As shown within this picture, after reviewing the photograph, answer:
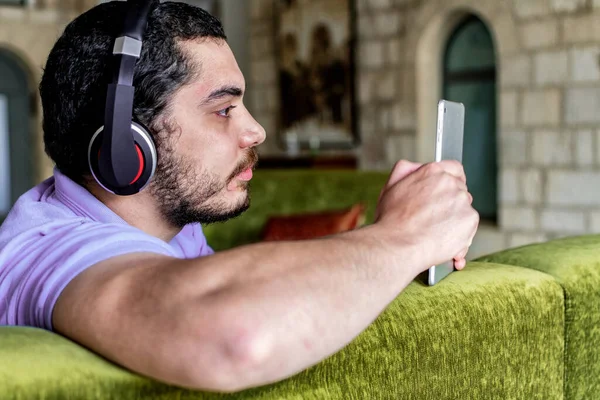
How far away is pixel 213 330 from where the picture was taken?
630 millimetres

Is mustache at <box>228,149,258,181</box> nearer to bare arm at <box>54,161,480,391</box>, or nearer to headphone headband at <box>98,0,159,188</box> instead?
headphone headband at <box>98,0,159,188</box>

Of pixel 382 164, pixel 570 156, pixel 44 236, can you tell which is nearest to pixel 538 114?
pixel 570 156

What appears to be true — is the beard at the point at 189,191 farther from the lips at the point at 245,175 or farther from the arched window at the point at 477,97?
the arched window at the point at 477,97

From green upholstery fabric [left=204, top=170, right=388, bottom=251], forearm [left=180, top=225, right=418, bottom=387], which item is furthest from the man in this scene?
green upholstery fabric [left=204, top=170, right=388, bottom=251]

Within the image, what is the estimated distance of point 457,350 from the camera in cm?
83

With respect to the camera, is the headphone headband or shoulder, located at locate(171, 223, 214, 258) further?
shoulder, located at locate(171, 223, 214, 258)

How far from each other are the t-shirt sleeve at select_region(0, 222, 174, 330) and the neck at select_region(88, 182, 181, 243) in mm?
158

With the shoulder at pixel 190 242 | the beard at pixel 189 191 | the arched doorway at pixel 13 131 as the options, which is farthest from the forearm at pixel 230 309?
the arched doorway at pixel 13 131

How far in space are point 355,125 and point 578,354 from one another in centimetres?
493

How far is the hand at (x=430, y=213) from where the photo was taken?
0.83m

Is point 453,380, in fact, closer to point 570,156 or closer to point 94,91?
point 94,91

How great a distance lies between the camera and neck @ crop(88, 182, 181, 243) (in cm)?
107

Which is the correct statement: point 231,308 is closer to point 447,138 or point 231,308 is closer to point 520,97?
point 447,138

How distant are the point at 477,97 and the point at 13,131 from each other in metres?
3.94
